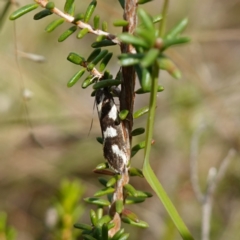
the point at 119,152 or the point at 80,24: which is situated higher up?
the point at 80,24

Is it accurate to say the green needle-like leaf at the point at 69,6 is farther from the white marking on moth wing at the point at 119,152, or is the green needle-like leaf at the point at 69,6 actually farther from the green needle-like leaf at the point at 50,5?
the white marking on moth wing at the point at 119,152

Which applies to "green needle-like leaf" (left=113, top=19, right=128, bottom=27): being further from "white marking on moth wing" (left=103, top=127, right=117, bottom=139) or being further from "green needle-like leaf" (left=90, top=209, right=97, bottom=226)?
"green needle-like leaf" (left=90, top=209, right=97, bottom=226)

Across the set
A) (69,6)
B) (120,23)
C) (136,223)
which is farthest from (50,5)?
(136,223)

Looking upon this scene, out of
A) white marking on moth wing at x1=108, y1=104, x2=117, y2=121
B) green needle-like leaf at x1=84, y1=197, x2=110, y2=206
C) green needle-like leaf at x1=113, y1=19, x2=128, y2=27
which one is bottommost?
green needle-like leaf at x1=84, y1=197, x2=110, y2=206

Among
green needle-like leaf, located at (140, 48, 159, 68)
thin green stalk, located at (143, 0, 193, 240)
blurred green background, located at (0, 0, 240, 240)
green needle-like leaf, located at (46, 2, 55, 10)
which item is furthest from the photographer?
blurred green background, located at (0, 0, 240, 240)

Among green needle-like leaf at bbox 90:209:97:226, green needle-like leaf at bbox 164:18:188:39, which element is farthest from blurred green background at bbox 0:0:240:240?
green needle-like leaf at bbox 164:18:188:39

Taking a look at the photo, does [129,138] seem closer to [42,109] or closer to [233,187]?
[233,187]

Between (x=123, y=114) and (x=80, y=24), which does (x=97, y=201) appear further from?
(x=80, y=24)

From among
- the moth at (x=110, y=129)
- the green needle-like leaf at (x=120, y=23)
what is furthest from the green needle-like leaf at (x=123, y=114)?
the green needle-like leaf at (x=120, y=23)

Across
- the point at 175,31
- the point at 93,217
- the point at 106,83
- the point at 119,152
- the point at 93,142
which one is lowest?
the point at 93,142
